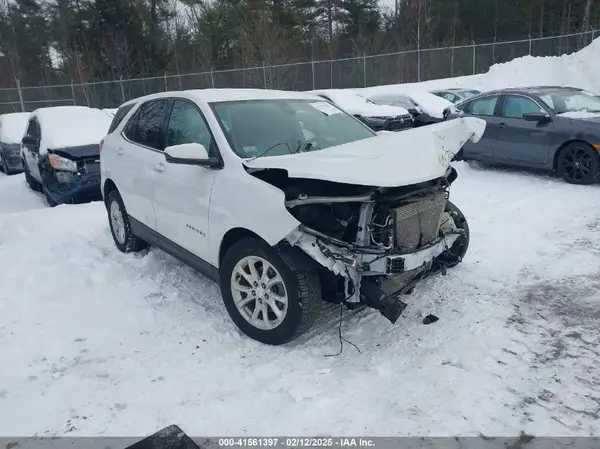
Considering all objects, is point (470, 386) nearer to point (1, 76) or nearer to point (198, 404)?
point (198, 404)

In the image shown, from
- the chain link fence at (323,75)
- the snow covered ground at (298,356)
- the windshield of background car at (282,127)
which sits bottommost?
the snow covered ground at (298,356)

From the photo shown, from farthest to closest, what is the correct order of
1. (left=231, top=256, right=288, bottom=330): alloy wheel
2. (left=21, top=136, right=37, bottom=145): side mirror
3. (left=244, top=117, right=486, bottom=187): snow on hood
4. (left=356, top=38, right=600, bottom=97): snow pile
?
(left=356, top=38, right=600, bottom=97): snow pile < (left=21, top=136, right=37, bottom=145): side mirror < (left=231, top=256, right=288, bottom=330): alloy wheel < (left=244, top=117, right=486, bottom=187): snow on hood

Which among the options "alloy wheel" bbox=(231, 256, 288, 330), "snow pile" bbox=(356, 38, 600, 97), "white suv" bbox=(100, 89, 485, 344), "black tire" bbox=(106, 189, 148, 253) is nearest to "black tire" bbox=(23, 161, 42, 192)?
"black tire" bbox=(106, 189, 148, 253)

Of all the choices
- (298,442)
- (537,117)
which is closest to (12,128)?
(537,117)

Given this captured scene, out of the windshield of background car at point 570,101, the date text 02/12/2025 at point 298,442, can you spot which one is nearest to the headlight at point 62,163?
the date text 02/12/2025 at point 298,442

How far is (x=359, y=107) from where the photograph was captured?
48.3 ft

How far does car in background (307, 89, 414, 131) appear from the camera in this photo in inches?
550

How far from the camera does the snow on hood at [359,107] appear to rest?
14.3m

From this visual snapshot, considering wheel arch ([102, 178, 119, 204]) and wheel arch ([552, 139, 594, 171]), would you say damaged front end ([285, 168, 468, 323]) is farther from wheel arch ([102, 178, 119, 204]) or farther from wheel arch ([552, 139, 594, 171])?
wheel arch ([552, 139, 594, 171])

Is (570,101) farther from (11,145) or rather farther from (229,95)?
(11,145)

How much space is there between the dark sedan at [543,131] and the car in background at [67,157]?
7.00 meters

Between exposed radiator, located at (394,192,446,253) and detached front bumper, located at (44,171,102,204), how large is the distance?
238 inches

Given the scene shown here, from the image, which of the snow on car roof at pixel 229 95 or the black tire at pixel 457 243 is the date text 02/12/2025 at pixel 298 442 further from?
the snow on car roof at pixel 229 95

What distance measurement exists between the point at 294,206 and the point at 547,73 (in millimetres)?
23606
